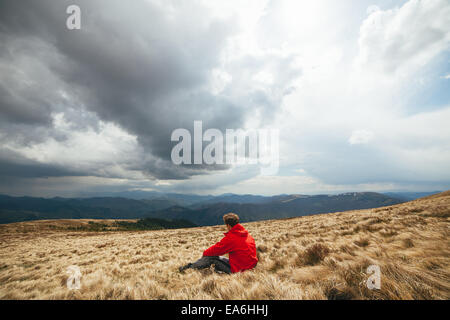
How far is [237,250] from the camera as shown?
5.25 meters

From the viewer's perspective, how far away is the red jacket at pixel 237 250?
5.14 m

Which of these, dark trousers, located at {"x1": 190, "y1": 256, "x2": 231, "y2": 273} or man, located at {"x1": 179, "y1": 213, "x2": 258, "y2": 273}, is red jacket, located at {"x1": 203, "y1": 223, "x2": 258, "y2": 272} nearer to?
man, located at {"x1": 179, "y1": 213, "x2": 258, "y2": 273}

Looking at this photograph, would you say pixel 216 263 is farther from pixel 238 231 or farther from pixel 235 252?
pixel 238 231

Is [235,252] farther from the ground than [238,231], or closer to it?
closer to it

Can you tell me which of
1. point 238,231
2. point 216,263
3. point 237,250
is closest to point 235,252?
point 237,250

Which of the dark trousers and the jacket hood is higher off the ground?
the jacket hood

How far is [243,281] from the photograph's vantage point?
388cm

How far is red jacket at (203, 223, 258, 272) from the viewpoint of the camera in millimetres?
5136

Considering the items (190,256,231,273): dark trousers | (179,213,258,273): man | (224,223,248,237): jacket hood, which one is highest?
(224,223,248,237): jacket hood

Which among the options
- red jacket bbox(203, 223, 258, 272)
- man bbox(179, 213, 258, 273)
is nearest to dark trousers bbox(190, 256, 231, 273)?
man bbox(179, 213, 258, 273)

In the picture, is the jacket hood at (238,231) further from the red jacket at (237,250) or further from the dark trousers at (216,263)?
the dark trousers at (216,263)

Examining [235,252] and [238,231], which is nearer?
[235,252]
